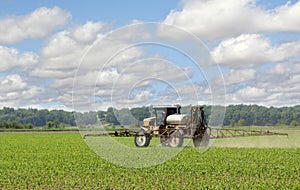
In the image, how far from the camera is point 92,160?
24234mm

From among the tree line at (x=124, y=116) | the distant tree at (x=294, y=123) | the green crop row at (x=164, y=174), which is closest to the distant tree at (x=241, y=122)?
the tree line at (x=124, y=116)

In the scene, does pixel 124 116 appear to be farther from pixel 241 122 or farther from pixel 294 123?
pixel 294 123

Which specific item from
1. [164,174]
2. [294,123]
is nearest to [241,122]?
[294,123]

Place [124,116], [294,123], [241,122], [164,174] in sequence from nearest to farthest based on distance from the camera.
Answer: [164,174], [124,116], [241,122], [294,123]

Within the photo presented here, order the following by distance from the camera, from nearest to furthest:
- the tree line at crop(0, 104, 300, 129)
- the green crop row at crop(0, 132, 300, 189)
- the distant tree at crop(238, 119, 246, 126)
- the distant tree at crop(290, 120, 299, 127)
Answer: the green crop row at crop(0, 132, 300, 189), the tree line at crop(0, 104, 300, 129), the distant tree at crop(238, 119, 246, 126), the distant tree at crop(290, 120, 299, 127)

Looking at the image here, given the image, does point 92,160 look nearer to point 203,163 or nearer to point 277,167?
point 203,163

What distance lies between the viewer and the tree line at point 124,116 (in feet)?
78.5

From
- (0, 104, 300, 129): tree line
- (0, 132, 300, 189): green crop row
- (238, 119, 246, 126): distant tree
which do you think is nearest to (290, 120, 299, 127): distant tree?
(0, 104, 300, 129): tree line

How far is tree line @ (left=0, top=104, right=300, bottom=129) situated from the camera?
23.9 metres

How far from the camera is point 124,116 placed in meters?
26.3

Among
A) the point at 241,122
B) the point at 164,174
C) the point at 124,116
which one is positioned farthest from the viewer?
the point at 241,122

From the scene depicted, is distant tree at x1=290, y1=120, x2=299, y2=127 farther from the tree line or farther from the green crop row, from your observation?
the green crop row

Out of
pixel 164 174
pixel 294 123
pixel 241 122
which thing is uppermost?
pixel 294 123

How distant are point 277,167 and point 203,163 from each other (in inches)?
132
